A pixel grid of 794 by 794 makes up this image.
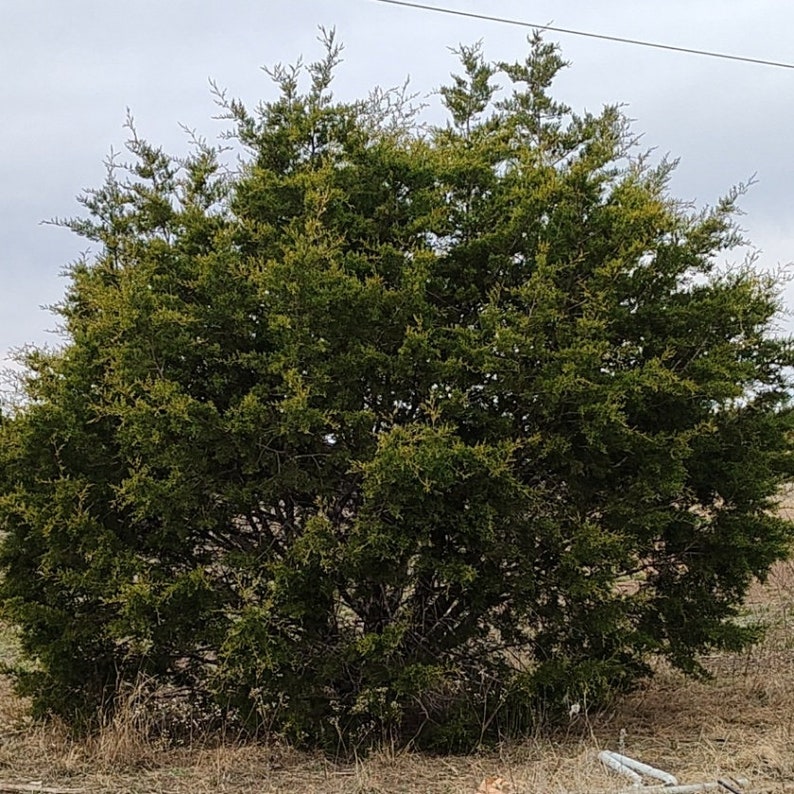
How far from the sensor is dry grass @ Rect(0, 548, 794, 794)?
4.63 metres

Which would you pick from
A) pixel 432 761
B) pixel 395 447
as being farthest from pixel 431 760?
pixel 395 447

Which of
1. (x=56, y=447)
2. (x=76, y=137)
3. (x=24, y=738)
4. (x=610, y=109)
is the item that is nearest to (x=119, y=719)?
(x=24, y=738)

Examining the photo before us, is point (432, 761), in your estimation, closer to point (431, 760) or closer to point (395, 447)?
point (431, 760)

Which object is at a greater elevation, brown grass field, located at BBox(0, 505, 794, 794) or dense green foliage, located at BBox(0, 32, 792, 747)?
dense green foliage, located at BBox(0, 32, 792, 747)

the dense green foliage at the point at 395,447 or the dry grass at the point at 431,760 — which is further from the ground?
the dense green foliage at the point at 395,447

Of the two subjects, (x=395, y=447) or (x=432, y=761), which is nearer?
(x=395, y=447)

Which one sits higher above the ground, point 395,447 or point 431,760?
point 395,447

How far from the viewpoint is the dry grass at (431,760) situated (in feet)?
15.2

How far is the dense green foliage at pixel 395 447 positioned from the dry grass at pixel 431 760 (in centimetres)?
21

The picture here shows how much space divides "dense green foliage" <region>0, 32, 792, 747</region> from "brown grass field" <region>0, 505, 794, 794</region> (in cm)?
23

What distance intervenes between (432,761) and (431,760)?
2 cm

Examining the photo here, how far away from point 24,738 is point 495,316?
400cm

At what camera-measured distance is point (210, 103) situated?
20.2 ft

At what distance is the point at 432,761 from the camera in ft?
17.2
